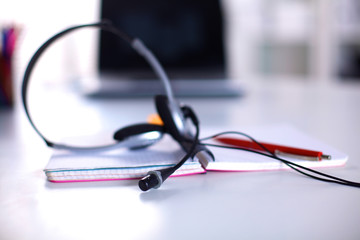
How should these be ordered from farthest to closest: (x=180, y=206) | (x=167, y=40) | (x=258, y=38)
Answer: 1. (x=258, y=38)
2. (x=167, y=40)
3. (x=180, y=206)

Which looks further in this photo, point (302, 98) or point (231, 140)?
point (302, 98)

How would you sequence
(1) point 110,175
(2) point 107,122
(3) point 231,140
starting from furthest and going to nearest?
1. (2) point 107,122
2. (3) point 231,140
3. (1) point 110,175

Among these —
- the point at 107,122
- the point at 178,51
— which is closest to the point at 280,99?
the point at 178,51

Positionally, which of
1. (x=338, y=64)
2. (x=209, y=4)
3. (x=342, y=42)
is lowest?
(x=338, y=64)

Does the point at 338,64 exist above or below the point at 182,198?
below

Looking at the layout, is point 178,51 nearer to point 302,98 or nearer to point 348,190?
point 302,98

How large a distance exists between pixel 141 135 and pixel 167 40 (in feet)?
2.79

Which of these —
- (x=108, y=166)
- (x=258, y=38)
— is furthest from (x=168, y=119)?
(x=258, y=38)

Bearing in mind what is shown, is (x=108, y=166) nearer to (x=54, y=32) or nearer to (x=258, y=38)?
(x=54, y=32)

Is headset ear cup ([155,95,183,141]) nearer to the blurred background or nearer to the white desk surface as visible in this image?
the white desk surface

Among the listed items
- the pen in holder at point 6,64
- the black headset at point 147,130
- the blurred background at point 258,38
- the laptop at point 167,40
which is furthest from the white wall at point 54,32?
the black headset at point 147,130

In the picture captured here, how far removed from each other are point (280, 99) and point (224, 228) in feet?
2.89

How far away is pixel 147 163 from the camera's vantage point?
47 centimetres

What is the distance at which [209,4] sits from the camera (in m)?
1.34
